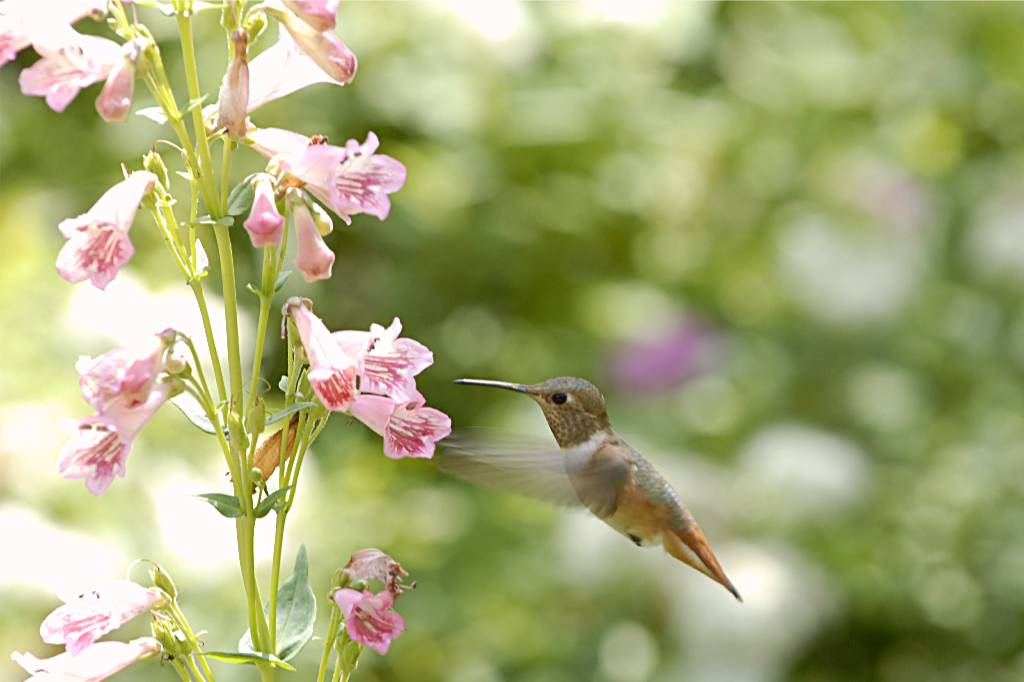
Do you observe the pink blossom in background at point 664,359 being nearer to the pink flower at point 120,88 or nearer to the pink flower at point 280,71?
the pink flower at point 280,71

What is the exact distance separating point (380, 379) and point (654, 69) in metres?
3.58

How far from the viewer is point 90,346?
3486 mm

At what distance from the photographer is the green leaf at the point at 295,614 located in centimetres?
171

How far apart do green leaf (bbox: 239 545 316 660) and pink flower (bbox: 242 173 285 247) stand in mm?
413

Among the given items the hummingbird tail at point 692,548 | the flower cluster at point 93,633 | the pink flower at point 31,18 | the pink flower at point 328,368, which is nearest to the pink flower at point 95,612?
the flower cluster at point 93,633

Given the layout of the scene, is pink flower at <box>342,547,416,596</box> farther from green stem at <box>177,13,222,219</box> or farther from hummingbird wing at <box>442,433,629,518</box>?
green stem at <box>177,13,222,219</box>

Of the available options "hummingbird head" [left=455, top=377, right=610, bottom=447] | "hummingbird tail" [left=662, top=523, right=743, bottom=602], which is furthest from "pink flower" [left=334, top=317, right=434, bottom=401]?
"hummingbird tail" [left=662, top=523, right=743, bottom=602]

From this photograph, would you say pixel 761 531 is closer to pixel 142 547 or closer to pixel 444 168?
pixel 444 168

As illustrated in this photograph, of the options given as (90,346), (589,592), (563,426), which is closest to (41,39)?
(563,426)

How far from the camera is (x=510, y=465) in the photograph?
216 centimetres

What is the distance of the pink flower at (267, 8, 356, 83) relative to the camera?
1614mm

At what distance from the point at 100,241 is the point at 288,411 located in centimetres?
31

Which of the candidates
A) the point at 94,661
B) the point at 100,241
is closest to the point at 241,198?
the point at 100,241

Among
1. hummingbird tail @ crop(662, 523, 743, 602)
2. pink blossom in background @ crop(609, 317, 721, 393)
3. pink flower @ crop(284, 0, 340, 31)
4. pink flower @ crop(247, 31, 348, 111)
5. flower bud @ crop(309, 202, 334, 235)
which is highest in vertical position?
pink flower @ crop(284, 0, 340, 31)
